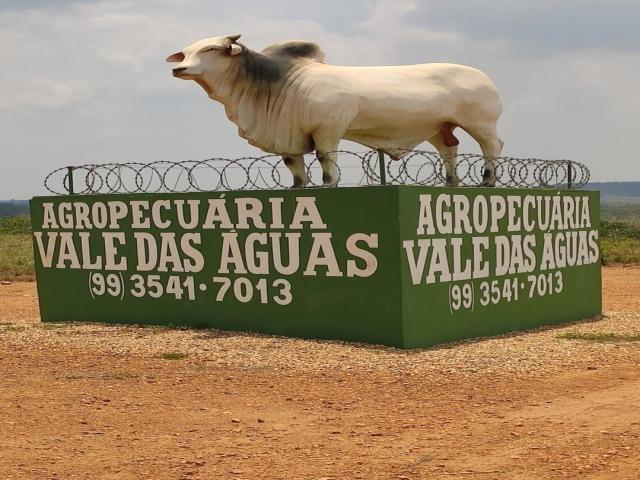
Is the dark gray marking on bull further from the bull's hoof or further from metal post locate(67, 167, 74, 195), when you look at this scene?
metal post locate(67, 167, 74, 195)

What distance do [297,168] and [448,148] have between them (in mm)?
2442

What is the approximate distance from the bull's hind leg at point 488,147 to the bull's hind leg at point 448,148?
0.86 feet

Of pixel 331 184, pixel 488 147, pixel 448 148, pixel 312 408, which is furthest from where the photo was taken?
pixel 448 148

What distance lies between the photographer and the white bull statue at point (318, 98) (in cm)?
1239

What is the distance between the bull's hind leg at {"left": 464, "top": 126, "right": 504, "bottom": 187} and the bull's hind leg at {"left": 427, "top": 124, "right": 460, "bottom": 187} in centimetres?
26

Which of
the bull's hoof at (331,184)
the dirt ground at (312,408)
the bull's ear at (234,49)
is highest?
the bull's ear at (234,49)

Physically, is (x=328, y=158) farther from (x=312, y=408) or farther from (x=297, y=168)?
(x=312, y=408)

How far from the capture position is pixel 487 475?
634cm

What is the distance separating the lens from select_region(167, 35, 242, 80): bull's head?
40.9 feet

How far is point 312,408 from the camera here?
8508 mm

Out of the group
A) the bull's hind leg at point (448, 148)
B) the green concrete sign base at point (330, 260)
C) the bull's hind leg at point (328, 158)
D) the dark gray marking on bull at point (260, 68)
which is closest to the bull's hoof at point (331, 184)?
the bull's hind leg at point (328, 158)

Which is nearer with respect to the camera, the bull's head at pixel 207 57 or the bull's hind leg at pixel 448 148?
the bull's head at pixel 207 57

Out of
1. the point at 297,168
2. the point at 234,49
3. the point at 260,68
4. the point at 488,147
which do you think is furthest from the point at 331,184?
the point at 488,147

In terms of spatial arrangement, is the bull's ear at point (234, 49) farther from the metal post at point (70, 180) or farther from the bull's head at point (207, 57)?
the metal post at point (70, 180)
